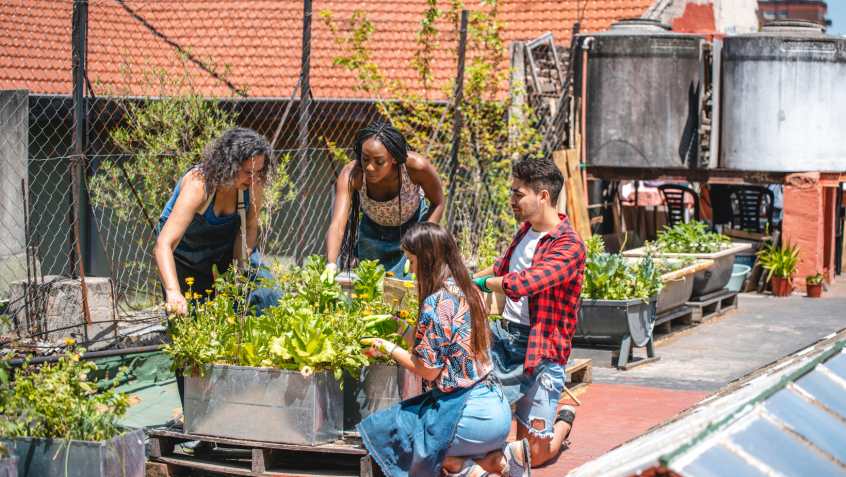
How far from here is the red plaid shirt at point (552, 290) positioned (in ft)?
11.5

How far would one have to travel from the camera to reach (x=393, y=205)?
4531 mm

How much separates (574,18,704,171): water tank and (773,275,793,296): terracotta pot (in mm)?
2021

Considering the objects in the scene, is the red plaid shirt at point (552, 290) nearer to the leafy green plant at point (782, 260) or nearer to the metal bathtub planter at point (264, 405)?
the metal bathtub planter at point (264, 405)

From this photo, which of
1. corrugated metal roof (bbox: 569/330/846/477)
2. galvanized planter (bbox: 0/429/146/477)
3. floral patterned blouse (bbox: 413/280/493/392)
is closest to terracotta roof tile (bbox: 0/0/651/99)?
floral patterned blouse (bbox: 413/280/493/392)

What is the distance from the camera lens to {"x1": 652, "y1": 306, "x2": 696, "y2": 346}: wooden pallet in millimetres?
7043

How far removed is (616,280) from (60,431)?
4.25m

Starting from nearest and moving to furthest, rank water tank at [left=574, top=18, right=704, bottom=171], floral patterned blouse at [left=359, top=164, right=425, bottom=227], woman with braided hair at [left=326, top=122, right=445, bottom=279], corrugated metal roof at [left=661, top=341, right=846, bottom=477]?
1. corrugated metal roof at [left=661, top=341, right=846, bottom=477]
2. woman with braided hair at [left=326, top=122, right=445, bottom=279]
3. floral patterned blouse at [left=359, top=164, right=425, bottom=227]
4. water tank at [left=574, top=18, right=704, bottom=171]

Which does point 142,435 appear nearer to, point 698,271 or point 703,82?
point 698,271

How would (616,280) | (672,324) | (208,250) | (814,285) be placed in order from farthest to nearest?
1. (814,285)
2. (672,324)
3. (616,280)
4. (208,250)

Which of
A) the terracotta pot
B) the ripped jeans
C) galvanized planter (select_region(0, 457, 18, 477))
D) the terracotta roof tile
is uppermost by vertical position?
the terracotta roof tile

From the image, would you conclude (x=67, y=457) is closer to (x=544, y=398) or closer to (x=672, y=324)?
(x=544, y=398)

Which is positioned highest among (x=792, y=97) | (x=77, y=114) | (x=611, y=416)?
(x=792, y=97)

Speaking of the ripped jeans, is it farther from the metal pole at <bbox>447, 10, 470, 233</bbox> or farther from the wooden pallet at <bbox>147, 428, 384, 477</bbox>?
the metal pole at <bbox>447, 10, 470, 233</bbox>

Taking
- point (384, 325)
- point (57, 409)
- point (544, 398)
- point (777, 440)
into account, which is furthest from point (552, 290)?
point (57, 409)
